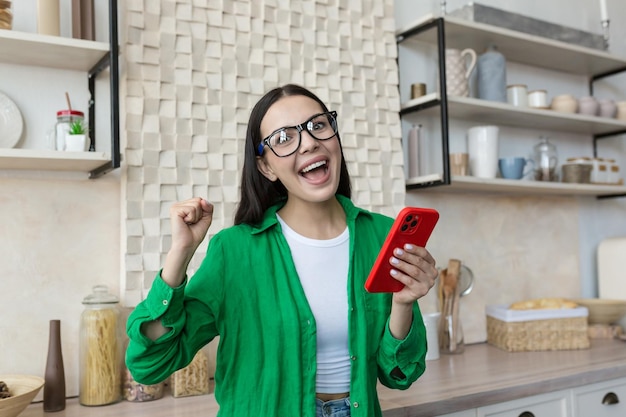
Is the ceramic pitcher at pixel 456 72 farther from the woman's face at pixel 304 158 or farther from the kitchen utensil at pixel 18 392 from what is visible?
the kitchen utensil at pixel 18 392

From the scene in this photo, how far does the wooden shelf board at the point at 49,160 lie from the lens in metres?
1.47

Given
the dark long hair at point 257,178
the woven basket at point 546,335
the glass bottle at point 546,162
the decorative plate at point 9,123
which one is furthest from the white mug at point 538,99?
the decorative plate at point 9,123

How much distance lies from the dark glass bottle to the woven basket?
153 centimetres

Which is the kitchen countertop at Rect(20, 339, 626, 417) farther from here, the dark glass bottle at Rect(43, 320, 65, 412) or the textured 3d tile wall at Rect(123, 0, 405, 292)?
the textured 3d tile wall at Rect(123, 0, 405, 292)

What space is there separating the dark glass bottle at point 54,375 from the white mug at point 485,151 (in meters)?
1.52

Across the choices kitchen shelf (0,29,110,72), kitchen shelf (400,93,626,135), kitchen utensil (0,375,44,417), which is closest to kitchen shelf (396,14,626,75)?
kitchen shelf (400,93,626,135)

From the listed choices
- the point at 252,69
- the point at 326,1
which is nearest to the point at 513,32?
the point at 326,1

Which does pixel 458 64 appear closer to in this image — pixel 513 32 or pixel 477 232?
pixel 513 32

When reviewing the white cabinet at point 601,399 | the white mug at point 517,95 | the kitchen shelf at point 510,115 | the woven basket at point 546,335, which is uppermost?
the white mug at point 517,95

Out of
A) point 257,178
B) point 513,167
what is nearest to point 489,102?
point 513,167

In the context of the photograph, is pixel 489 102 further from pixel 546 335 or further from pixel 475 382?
pixel 475 382

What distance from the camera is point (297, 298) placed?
117 centimetres

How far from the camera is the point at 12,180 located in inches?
64.8

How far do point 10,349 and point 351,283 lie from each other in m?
0.99
